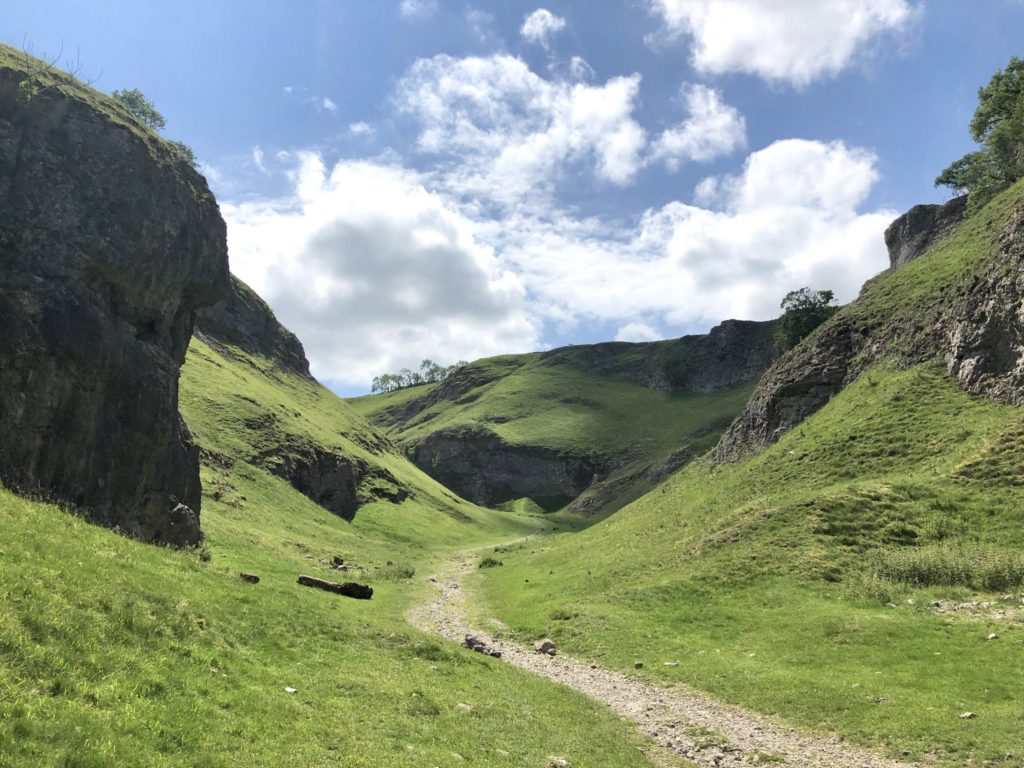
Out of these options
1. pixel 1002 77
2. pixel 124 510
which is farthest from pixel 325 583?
pixel 1002 77

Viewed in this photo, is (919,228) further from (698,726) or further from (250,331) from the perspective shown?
(250,331)

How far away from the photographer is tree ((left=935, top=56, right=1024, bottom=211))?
87.1m

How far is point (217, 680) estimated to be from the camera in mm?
14750

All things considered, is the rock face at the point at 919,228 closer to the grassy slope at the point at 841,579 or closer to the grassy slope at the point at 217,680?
the grassy slope at the point at 841,579

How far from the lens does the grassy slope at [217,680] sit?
11.0m

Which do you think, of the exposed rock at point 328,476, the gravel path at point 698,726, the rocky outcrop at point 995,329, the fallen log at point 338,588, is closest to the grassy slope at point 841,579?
the gravel path at point 698,726

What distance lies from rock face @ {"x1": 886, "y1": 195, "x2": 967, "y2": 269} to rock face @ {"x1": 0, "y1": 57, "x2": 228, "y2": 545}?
376 feet

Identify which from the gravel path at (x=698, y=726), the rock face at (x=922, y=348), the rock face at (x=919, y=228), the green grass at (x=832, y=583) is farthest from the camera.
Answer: the rock face at (x=919, y=228)

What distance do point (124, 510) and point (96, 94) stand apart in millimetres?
31532

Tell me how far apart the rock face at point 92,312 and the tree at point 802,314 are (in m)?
125

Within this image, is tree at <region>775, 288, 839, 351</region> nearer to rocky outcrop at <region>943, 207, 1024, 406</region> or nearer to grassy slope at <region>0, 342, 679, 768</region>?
rocky outcrop at <region>943, 207, 1024, 406</region>

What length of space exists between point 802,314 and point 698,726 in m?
134

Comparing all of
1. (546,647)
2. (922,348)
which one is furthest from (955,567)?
(922,348)

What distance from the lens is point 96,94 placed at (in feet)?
148
